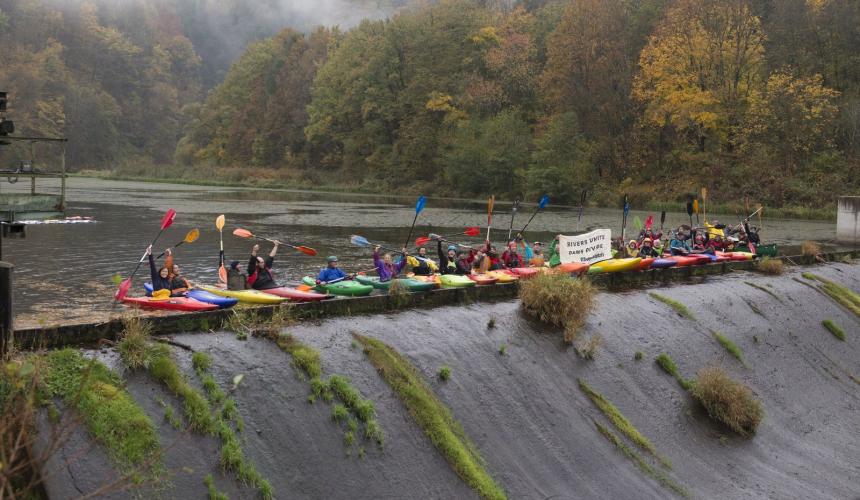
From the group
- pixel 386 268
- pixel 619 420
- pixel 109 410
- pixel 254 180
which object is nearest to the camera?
pixel 109 410

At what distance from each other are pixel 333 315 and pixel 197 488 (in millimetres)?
6213

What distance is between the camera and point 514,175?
68562 mm

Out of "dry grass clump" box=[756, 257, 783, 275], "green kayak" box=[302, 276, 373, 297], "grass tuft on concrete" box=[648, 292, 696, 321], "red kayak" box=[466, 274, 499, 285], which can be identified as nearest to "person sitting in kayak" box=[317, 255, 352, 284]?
"green kayak" box=[302, 276, 373, 297]

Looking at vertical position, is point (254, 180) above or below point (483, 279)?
above

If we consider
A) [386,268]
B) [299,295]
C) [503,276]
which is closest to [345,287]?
[299,295]

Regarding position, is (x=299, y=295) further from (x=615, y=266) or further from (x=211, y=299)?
(x=615, y=266)

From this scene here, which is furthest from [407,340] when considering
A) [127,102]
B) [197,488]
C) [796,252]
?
[127,102]

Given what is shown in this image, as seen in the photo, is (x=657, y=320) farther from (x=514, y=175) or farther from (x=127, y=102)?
(x=127, y=102)

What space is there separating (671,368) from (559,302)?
9.24ft

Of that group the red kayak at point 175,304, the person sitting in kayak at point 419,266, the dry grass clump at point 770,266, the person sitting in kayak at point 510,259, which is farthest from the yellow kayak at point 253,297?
the dry grass clump at point 770,266

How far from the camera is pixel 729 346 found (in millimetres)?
19875

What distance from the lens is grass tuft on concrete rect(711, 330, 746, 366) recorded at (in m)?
19.7

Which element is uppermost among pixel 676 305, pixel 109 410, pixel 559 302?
pixel 559 302

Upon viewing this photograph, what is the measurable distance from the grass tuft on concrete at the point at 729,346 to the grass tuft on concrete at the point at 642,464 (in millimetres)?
6293
